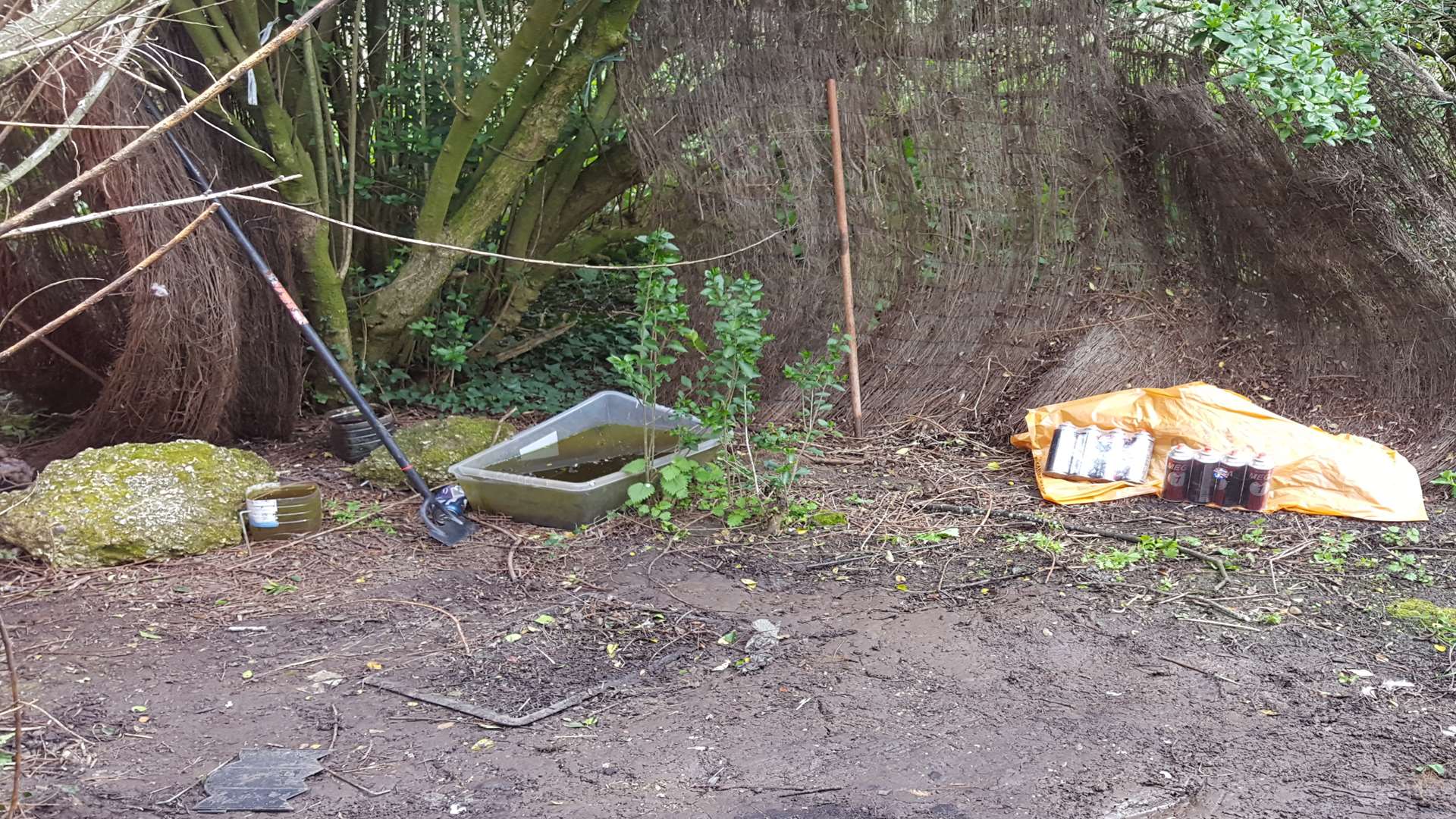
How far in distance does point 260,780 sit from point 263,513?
5.41ft

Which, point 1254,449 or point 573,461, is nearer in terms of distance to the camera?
point 1254,449

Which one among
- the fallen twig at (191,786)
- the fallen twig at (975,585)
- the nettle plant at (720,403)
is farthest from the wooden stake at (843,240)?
the fallen twig at (191,786)

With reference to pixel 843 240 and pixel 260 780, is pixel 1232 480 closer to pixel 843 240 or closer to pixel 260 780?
pixel 843 240

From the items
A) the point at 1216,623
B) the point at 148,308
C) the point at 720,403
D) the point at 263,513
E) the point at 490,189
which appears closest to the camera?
the point at 1216,623

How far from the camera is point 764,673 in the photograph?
275 cm

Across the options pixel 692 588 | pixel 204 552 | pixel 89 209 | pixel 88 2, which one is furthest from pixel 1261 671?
pixel 89 209

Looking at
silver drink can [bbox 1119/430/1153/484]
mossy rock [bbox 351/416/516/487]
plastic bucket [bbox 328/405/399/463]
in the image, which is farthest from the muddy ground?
plastic bucket [bbox 328/405/399/463]

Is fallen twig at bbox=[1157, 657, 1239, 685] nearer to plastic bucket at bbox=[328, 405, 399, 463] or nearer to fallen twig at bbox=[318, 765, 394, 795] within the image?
fallen twig at bbox=[318, 765, 394, 795]

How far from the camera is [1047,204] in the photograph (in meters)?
4.84

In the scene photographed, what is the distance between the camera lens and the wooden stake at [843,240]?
4703mm

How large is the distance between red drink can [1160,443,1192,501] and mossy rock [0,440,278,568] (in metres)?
3.42

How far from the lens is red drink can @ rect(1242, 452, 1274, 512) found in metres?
3.80

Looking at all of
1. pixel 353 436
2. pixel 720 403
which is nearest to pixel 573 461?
pixel 720 403

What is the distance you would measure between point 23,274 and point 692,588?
Answer: 131 inches
